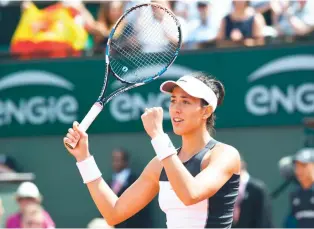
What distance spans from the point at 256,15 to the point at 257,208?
7.11 ft

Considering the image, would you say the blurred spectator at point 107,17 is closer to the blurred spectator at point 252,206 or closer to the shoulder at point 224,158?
the blurred spectator at point 252,206

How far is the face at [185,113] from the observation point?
4.09 meters

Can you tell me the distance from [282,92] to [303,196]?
5.42 feet

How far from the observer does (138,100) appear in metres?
9.35

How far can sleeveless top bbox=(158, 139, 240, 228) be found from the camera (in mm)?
3994

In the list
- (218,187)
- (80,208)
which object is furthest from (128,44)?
(80,208)

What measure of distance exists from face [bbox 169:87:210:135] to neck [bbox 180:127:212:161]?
0.03 meters

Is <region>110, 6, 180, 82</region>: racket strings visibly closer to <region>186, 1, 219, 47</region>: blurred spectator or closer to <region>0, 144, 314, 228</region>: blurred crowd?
<region>0, 144, 314, 228</region>: blurred crowd

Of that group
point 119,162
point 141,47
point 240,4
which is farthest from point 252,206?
point 141,47

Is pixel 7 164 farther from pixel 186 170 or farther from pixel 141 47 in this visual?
pixel 186 170

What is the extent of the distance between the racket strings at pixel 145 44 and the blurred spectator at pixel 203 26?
A: 3.55m

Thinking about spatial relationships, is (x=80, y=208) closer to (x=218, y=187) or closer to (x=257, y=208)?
(x=257, y=208)

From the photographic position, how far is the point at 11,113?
9.80 m

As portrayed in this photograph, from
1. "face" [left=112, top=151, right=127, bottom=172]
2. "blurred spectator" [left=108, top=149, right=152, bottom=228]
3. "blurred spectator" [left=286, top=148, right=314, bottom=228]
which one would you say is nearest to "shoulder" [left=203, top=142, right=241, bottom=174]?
"blurred spectator" [left=286, top=148, right=314, bottom=228]
